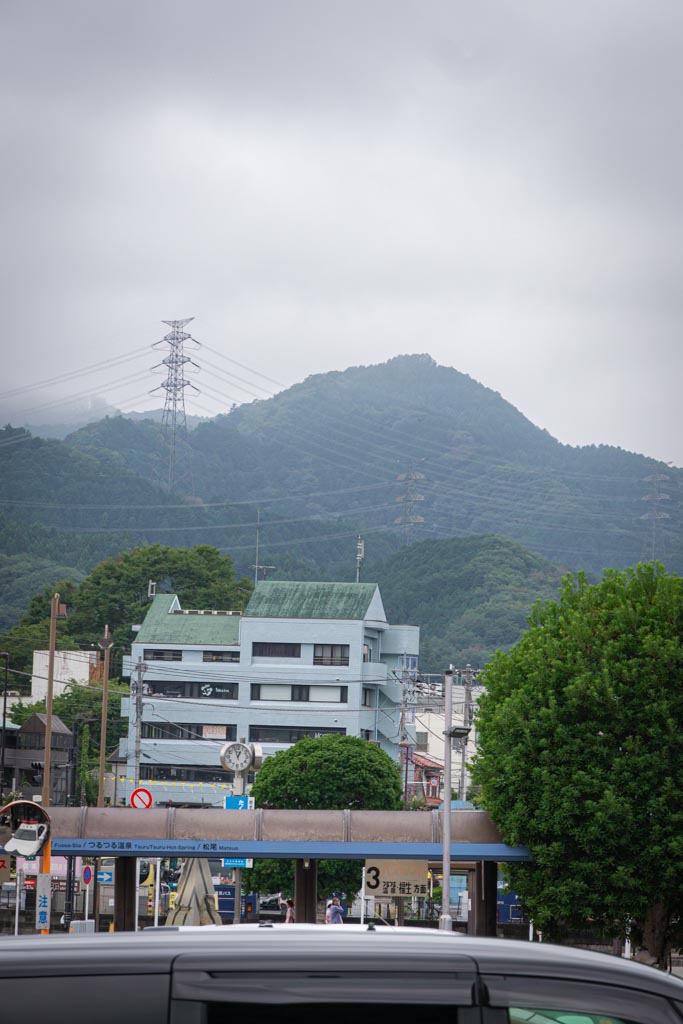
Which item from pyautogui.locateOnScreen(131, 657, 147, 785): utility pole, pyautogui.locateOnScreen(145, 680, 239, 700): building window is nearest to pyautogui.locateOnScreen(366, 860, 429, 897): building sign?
pyautogui.locateOnScreen(131, 657, 147, 785): utility pole

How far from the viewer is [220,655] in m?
87.9

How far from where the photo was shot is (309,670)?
8494 cm

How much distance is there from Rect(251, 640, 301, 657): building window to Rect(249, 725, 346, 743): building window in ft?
16.6

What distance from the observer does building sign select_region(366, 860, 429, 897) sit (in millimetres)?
27672

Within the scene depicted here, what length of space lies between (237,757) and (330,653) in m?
41.3

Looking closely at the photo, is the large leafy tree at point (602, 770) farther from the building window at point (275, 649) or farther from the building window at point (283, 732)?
the building window at point (275, 649)

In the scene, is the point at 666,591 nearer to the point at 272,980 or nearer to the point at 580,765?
the point at 580,765

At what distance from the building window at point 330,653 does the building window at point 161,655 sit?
32.2ft

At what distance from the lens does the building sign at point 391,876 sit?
90.8ft

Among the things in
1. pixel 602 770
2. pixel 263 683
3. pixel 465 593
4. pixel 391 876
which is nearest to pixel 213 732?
pixel 263 683

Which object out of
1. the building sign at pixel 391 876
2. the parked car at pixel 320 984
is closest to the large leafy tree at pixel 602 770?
the building sign at pixel 391 876

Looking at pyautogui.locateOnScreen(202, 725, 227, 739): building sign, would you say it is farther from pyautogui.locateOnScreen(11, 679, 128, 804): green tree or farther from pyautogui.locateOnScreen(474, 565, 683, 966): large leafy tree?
pyautogui.locateOnScreen(474, 565, 683, 966): large leafy tree

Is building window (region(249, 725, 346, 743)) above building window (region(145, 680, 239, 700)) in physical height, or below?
below

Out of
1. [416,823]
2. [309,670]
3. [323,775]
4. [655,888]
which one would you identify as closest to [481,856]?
[416,823]
